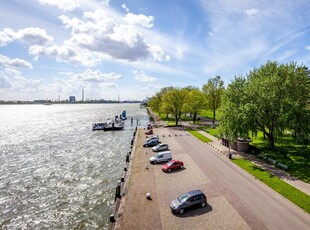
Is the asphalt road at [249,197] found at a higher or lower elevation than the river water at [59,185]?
higher

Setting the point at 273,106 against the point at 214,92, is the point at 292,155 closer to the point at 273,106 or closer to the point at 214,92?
the point at 273,106

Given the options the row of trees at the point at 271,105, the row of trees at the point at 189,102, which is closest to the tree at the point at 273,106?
the row of trees at the point at 271,105

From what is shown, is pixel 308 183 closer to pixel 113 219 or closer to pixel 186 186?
pixel 186 186

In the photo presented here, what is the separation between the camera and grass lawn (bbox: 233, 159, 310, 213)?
21.5 meters

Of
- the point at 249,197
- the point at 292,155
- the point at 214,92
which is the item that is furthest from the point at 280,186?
the point at 214,92

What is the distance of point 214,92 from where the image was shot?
8844 cm

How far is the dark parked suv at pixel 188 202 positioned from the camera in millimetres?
19891

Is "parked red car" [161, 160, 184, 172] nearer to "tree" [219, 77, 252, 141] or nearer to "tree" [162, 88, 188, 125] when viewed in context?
"tree" [219, 77, 252, 141]

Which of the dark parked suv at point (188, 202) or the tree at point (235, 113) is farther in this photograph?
the tree at point (235, 113)

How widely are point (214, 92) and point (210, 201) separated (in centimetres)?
7075

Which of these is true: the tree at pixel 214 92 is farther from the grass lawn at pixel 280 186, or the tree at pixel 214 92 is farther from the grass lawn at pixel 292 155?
the grass lawn at pixel 280 186

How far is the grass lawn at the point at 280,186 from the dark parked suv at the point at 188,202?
866 cm

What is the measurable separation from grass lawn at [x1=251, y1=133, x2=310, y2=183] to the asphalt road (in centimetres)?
638

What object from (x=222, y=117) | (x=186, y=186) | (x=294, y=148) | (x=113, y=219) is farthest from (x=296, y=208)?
(x=294, y=148)
